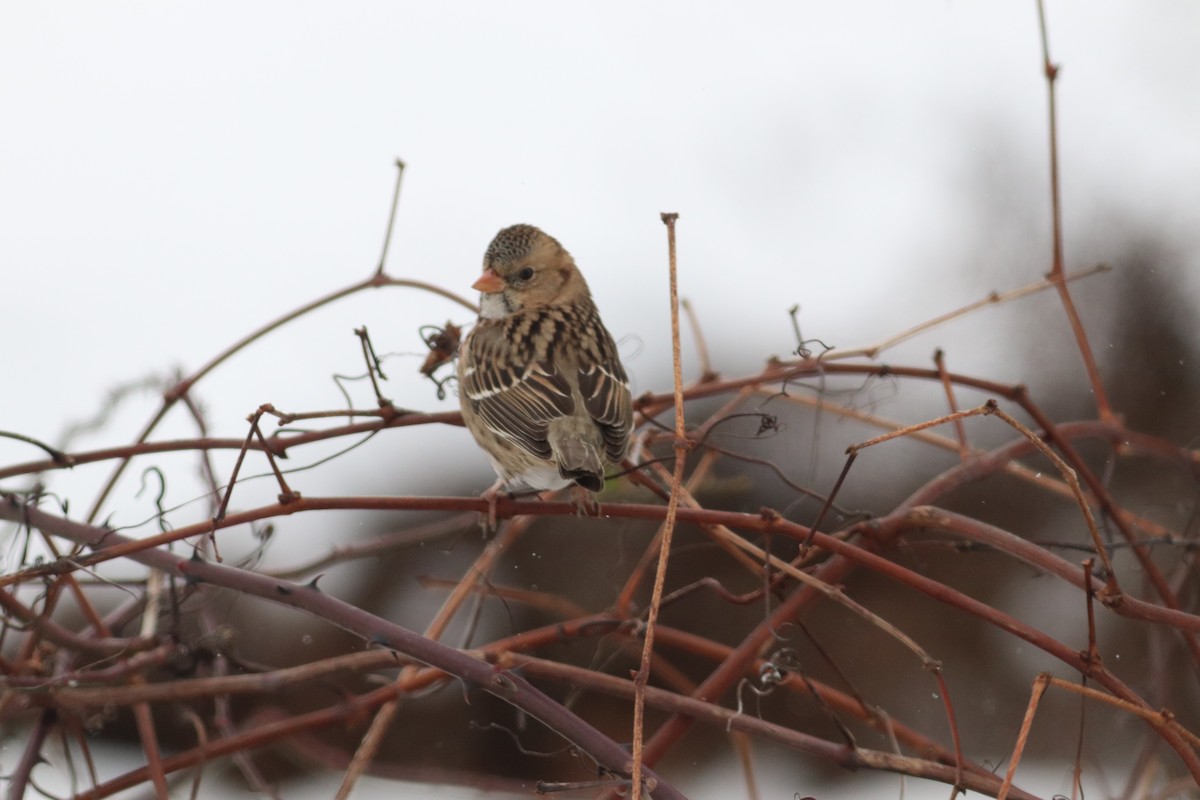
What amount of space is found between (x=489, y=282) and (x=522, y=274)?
0.19m

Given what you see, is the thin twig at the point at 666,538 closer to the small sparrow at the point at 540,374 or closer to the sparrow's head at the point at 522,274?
the small sparrow at the point at 540,374

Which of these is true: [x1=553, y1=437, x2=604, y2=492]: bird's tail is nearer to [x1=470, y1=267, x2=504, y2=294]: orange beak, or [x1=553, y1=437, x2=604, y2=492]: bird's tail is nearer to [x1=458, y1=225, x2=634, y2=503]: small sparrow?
[x1=458, y1=225, x2=634, y2=503]: small sparrow

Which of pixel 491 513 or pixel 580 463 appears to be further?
pixel 580 463

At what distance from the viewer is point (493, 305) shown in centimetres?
313

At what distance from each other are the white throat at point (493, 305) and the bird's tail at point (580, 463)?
84 cm

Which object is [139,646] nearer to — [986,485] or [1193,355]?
[986,485]

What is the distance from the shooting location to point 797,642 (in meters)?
3.22

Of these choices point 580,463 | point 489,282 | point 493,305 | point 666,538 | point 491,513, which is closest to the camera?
point 666,538

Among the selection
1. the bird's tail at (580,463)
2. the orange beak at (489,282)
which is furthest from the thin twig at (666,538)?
the orange beak at (489,282)

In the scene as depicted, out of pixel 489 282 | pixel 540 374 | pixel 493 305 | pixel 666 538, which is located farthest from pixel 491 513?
pixel 493 305

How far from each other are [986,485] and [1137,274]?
0.90m

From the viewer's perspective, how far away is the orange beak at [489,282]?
9.68 feet

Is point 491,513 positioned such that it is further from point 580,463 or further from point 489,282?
point 489,282

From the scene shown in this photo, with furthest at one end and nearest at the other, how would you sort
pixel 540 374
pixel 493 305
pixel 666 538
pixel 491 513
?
pixel 493 305 < pixel 540 374 < pixel 491 513 < pixel 666 538
